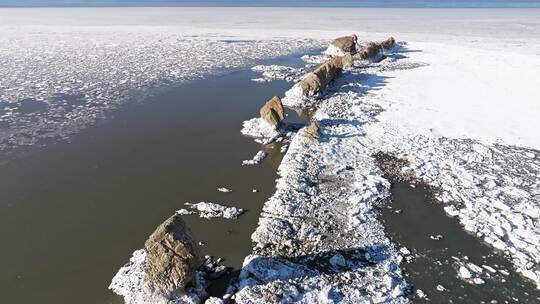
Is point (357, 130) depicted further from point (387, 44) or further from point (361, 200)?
point (387, 44)

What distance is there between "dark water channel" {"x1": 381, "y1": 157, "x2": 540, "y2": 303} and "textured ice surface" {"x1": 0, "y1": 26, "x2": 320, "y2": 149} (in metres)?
11.0

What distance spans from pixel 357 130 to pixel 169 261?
9544mm

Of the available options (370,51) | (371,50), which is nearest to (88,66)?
(370,51)

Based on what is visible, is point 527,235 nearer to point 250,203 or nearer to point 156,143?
point 250,203

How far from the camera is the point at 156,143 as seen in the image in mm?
13883

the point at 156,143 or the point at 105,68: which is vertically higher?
the point at 105,68

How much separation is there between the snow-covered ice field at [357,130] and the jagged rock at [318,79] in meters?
0.60

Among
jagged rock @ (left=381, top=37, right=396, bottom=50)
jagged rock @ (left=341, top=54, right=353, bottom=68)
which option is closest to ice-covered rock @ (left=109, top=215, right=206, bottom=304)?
jagged rock @ (left=341, top=54, right=353, bottom=68)

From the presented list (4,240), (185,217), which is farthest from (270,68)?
(4,240)

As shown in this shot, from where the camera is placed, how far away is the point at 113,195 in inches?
420

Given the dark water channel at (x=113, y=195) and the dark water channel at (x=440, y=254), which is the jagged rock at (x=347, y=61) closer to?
the dark water channel at (x=113, y=195)

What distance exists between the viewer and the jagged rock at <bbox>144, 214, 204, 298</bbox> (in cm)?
720

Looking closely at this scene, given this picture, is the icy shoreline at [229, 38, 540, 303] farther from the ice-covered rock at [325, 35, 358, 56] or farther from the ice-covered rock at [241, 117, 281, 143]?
the ice-covered rock at [325, 35, 358, 56]

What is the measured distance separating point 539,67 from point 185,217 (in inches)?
928
